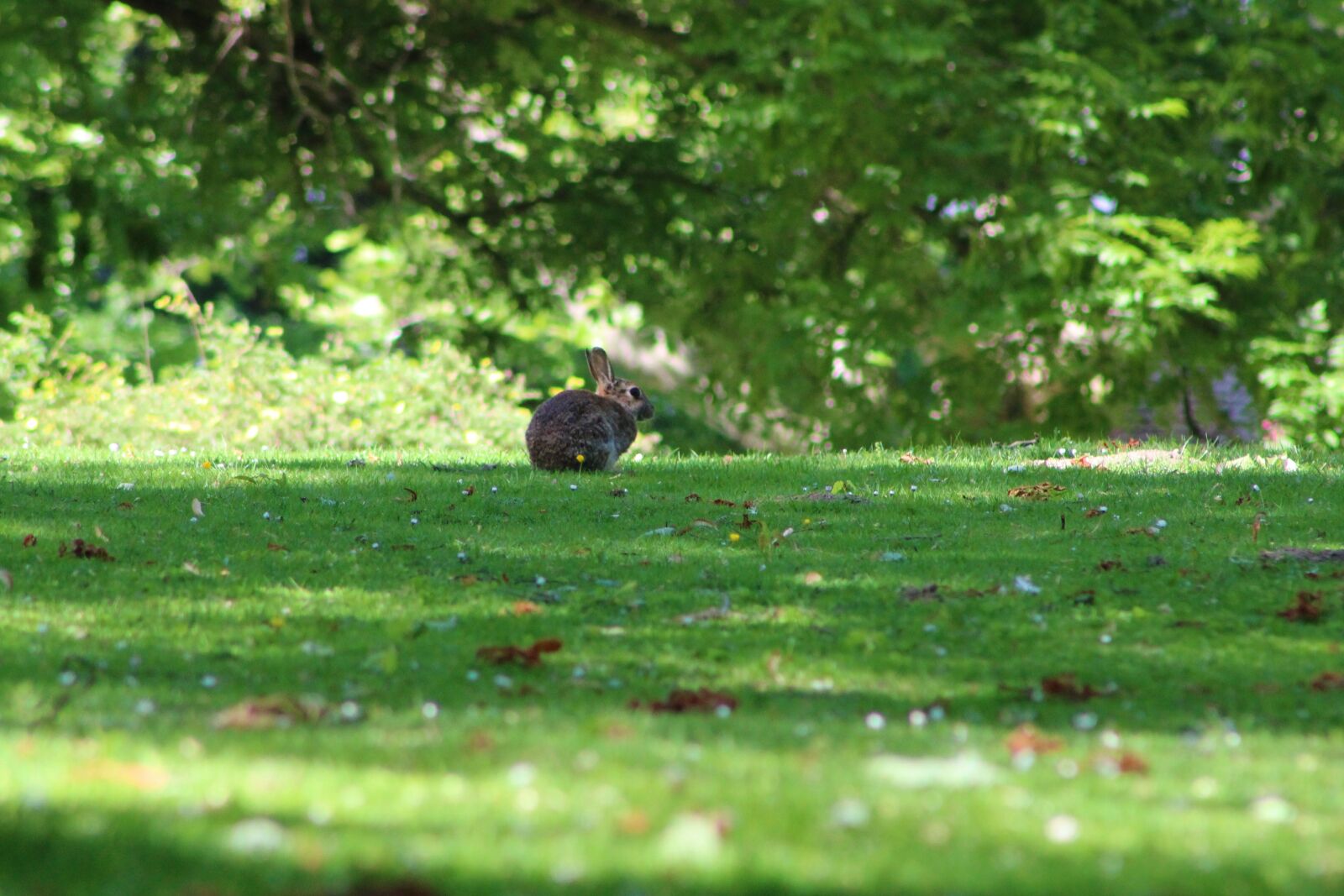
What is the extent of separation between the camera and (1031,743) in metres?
5.52

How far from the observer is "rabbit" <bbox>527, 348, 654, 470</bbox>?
12.1 meters

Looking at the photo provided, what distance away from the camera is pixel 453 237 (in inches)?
960

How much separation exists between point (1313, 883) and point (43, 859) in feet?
10.7

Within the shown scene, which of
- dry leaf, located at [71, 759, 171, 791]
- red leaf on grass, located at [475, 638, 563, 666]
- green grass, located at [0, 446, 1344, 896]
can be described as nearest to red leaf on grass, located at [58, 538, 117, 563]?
green grass, located at [0, 446, 1344, 896]

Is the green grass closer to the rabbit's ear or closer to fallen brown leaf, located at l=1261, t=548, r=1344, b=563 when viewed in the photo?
fallen brown leaf, located at l=1261, t=548, r=1344, b=563

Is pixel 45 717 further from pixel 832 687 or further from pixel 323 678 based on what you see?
pixel 832 687

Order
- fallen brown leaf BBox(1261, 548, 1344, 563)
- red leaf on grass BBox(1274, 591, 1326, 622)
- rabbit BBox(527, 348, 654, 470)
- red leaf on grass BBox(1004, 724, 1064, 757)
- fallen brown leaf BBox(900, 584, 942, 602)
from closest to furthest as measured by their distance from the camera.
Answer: red leaf on grass BBox(1004, 724, 1064, 757) < red leaf on grass BBox(1274, 591, 1326, 622) < fallen brown leaf BBox(900, 584, 942, 602) < fallen brown leaf BBox(1261, 548, 1344, 563) < rabbit BBox(527, 348, 654, 470)

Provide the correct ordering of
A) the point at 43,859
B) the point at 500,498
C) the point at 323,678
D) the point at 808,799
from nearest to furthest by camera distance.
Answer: the point at 43,859, the point at 808,799, the point at 323,678, the point at 500,498

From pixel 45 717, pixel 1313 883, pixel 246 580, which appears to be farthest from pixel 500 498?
pixel 1313 883

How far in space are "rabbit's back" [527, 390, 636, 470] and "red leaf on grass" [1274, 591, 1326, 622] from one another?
569cm

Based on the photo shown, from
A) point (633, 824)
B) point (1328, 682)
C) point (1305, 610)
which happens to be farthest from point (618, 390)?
point (633, 824)

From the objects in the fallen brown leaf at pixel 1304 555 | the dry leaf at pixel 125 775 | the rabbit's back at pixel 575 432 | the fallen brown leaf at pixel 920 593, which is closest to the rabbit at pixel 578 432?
the rabbit's back at pixel 575 432

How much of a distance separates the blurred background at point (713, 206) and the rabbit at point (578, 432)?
5230 mm

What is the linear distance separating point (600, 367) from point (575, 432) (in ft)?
4.64
